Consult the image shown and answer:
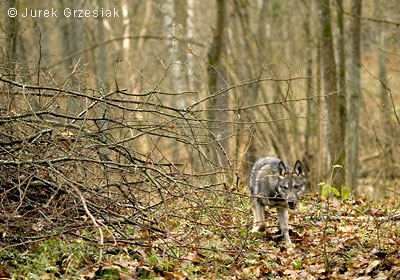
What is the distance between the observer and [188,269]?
296 inches

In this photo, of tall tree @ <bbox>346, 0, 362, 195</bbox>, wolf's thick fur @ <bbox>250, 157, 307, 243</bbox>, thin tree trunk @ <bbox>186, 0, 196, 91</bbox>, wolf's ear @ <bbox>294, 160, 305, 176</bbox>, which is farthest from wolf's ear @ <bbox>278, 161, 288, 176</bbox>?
tall tree @ <bbox>346, 0, 362, 195</bbox>

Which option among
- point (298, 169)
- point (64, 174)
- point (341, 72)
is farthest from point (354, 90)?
point (64, 174)

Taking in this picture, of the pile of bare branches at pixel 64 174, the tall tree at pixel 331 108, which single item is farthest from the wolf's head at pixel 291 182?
the tall tree at pixel 331 108

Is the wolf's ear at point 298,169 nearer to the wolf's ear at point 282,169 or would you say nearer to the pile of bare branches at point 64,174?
the wolf's ear at point 282,169

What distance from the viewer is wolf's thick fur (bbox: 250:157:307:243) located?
1002cm

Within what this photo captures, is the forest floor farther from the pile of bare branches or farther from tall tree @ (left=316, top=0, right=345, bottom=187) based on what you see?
tall tree @ (left=316, top=0, right=345, bottom=187)

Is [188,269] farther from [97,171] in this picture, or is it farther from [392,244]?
[392,244]

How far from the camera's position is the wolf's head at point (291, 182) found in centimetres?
1013

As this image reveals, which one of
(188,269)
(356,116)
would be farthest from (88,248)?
(356,116)

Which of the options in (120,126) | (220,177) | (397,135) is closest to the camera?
(120,126)

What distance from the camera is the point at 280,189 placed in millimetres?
10281

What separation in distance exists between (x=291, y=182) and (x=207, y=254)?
253cm

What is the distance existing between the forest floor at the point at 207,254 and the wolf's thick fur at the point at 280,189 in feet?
1.04

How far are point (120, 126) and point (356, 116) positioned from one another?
30.9 feet
